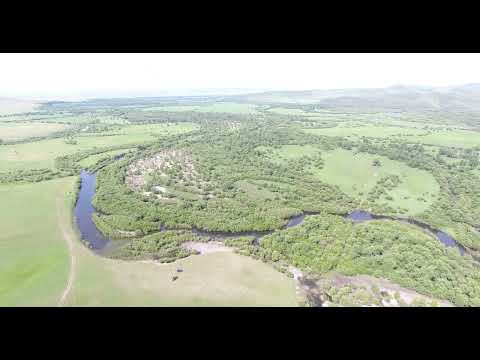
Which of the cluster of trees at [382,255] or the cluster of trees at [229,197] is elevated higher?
the cluster of trees at [229,197]

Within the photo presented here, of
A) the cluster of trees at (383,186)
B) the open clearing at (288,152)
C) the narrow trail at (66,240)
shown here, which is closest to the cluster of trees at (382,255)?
the cluster of trees at (383,186)

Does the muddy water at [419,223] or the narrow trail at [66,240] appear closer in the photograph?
the narrow trail at [66,240]

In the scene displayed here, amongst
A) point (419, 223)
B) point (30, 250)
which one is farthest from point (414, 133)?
point (30, 250)

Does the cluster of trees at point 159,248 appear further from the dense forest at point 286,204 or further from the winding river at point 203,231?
the winding river at point 203,231

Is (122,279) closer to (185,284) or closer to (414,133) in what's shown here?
(185,284)
